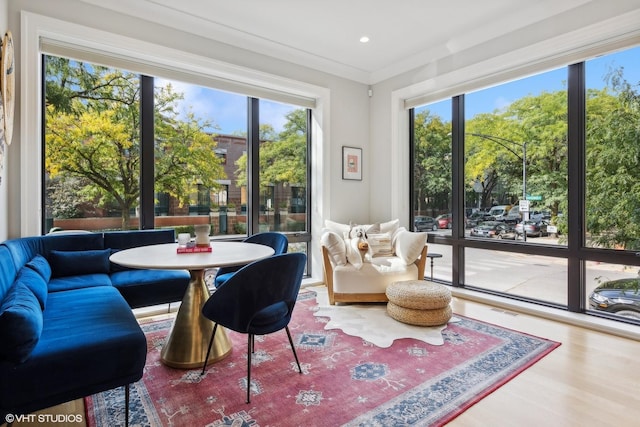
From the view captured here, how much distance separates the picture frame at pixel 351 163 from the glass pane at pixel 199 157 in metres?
1.36

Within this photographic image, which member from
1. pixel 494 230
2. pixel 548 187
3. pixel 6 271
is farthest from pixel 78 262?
pixel 548 187

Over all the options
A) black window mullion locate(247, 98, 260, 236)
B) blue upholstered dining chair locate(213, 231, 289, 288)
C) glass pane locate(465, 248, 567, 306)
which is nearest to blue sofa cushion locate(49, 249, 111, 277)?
blue upholstered dining chair locate(213, 231, 289, 288)

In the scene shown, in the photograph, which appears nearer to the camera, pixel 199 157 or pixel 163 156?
pixel 163 156

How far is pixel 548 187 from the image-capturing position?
3.46 meters

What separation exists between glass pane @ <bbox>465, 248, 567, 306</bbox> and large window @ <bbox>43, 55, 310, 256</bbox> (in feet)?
6.92

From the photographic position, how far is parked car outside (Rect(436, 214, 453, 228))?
14.2ft

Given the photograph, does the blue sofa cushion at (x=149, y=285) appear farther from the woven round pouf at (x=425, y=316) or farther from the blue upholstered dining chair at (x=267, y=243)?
the woven round pouf at (x=425, y=316)

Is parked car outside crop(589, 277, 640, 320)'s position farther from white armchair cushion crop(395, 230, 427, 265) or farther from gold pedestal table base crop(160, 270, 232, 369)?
gold pedestal table base crop(160, 270, 232, 369)

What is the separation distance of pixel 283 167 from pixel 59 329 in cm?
318

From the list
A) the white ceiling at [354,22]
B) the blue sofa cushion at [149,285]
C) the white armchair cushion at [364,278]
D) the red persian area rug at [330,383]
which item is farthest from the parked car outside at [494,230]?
the blue sofa cushion at [149,285]

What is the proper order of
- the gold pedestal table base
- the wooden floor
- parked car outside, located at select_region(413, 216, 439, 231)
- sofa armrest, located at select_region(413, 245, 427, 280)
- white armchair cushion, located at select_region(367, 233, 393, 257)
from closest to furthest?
the wooden floor, the gold pedestal table base, sofa armrest, located at select_region(413, 245, 427, 280), white armchair cushion, located at select_region(367, 233, 393, 257), parked car outside, located at select_region(413, 216, 439, 231)

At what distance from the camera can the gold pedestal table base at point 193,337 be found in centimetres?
237

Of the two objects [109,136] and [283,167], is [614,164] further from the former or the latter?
[109,136]

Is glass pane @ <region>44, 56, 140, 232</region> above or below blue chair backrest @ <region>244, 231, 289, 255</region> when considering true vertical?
above
